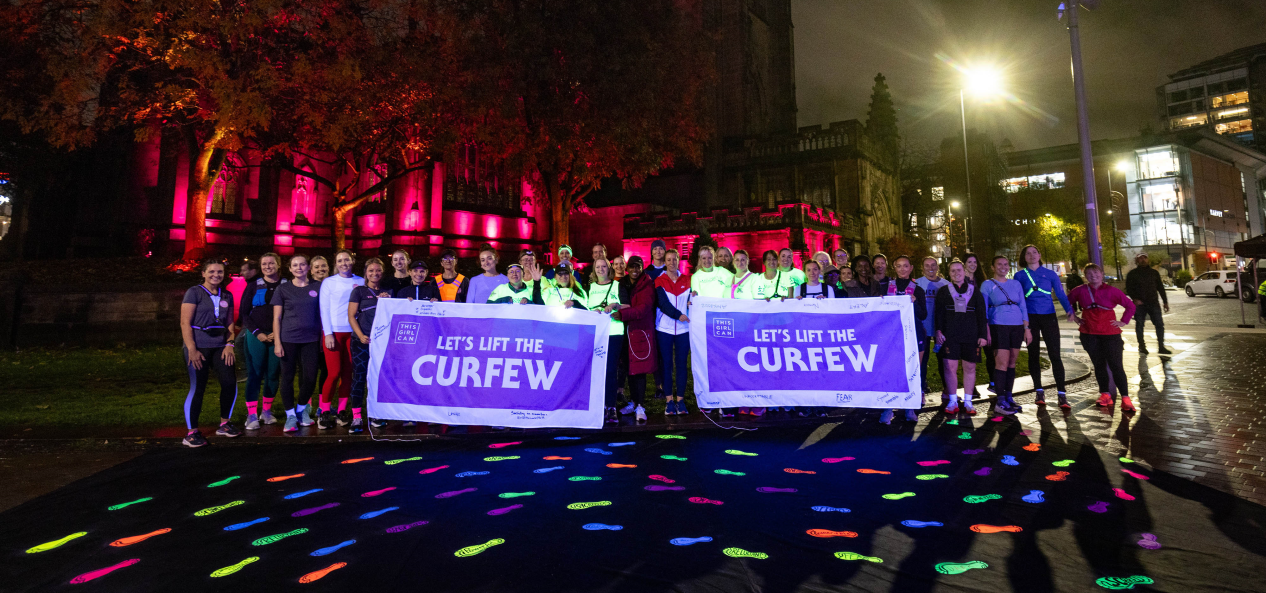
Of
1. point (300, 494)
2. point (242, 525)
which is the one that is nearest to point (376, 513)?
point (242, 525)

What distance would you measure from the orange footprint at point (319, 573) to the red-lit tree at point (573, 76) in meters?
16.8

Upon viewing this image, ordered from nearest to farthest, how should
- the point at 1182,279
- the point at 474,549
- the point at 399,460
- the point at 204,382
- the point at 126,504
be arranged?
the point at 474,549 → the point at 126,504 → the point at 399,460 → the point at 204,382 → the point at 1182,279

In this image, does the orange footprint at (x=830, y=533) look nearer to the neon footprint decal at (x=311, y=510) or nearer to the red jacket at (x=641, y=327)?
the neon footprint decal at (x=311, y=510)

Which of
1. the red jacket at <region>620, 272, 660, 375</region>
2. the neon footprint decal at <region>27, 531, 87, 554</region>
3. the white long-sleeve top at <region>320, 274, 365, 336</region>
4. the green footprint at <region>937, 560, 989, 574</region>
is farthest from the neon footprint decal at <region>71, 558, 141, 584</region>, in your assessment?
the red jacket at <region>620, 272, 660, 375</region>

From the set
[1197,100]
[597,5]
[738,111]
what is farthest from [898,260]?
[1197,100]

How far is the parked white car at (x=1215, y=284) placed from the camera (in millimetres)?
36359

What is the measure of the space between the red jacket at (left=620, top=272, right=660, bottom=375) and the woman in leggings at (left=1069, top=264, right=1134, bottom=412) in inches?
215

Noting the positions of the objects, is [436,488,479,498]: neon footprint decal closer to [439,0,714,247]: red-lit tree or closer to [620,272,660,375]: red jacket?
[620,272,660,375]: red jacket

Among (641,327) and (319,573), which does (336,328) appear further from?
(319,573)

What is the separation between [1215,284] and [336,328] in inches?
1973

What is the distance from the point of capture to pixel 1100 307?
7.80 meters

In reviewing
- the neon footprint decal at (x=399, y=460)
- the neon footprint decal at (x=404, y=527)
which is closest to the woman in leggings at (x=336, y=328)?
the neon footprint decal at (x=399, y=460)

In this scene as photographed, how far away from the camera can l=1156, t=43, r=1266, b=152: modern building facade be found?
102m

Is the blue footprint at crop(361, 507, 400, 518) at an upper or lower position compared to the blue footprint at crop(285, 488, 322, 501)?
lower
